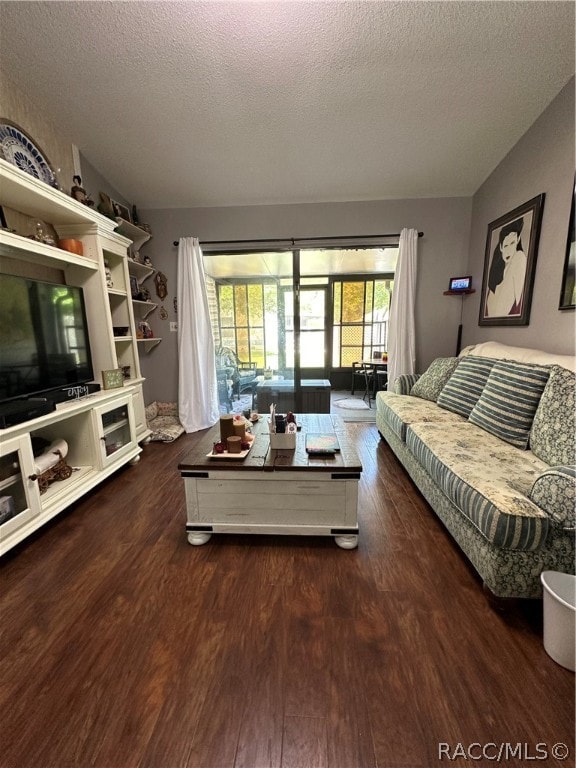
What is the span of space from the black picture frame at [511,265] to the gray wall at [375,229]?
48 centimetres

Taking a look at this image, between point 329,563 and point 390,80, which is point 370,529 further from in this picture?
point 390,80

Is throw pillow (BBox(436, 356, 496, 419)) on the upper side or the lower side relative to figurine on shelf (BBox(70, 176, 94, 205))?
lower

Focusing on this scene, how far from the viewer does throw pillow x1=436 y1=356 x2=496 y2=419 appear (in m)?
2.20

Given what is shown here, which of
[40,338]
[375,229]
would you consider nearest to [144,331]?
[40,338]

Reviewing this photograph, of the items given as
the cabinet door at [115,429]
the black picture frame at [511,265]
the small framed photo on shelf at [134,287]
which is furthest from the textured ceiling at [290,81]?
the cabinet door at [115,429]

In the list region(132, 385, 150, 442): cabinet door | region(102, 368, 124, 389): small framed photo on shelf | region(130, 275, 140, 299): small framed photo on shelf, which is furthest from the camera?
region(130, 275, 140, 299): small framed photo on shelf

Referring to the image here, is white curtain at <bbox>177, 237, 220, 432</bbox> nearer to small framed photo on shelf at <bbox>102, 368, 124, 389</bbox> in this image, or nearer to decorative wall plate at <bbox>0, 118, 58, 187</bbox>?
small framed photo on shelf at <bbox>102, 368, 124, 389</bbox>

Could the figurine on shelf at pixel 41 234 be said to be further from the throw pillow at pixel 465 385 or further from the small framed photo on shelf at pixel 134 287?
the throw pillow at pixel 465 385

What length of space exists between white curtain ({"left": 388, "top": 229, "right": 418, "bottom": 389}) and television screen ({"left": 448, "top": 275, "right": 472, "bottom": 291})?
15.6 inches

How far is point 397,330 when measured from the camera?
3.37m

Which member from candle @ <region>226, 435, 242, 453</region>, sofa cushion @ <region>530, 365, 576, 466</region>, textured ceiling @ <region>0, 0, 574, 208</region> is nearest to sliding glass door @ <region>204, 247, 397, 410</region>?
textured ceiling @ <region>0, 0, 574, 208</region>

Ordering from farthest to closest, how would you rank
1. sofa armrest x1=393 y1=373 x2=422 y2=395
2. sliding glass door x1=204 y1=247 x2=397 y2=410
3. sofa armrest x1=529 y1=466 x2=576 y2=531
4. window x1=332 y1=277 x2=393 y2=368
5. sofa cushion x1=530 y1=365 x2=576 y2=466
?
window x1=332 y1=277 x2=393 y2=368 < sliding glass door x1=204 y1=247 x2=397 y2=410 < sofa armrest x1=393 y1=373 x2=422 y2=395 < sofa cushion x1=530 y1=365 x2=576 y2=466 < sofa armrest x1=529 y1=466 x2=576 y2=531

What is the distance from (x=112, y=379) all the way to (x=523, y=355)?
3155 mm

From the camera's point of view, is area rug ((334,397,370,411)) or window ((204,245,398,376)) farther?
area rug ((334,397,370,411))
